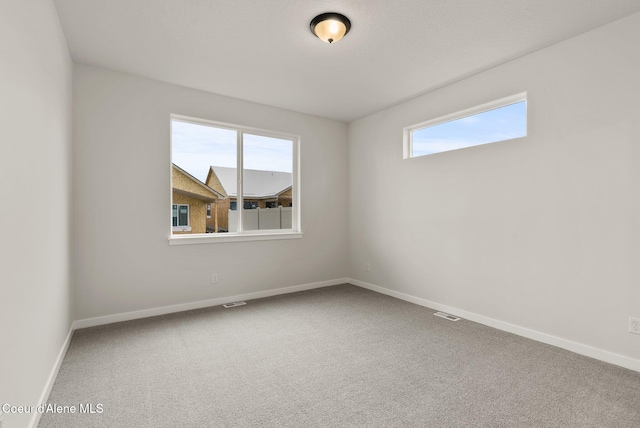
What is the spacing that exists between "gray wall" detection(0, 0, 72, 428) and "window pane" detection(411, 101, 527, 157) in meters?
3.65

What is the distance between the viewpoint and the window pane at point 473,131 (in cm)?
316

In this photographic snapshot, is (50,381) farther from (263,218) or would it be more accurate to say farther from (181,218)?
(263,218)

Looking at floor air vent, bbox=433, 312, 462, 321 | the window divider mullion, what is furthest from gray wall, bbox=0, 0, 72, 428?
floor air vent, bbox=433, 312, 462, 321

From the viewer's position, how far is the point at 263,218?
14.8 feet

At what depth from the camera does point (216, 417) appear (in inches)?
71.5

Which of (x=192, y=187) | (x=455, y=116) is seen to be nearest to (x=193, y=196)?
(x=192, y=187)

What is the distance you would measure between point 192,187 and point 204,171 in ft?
0.81

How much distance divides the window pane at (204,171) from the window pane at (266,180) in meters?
0.22

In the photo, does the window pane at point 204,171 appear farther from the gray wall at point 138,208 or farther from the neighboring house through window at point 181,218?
the gray wall at point 138,208

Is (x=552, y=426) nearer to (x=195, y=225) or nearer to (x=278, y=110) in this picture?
(x=195, y=225)

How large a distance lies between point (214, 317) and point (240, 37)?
2743mm

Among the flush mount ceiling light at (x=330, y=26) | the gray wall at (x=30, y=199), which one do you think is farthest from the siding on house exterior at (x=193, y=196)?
the flush mount ceiling light at (x=330, y=26)

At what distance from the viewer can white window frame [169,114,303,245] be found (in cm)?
377

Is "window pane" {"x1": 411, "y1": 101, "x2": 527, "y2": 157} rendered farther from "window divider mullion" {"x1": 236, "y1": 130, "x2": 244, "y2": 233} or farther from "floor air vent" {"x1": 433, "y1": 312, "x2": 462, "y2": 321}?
"window divider mullion" {"x1": 236, "y1": 130, "x2": 244, "y2": 233}
